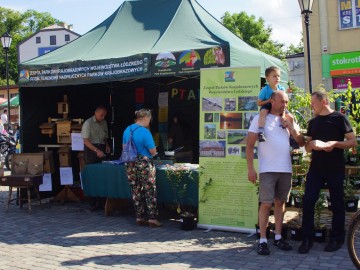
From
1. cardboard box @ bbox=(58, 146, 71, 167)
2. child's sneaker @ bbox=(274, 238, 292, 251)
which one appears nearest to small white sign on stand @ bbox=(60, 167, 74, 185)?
cardboard box @ bbox=(58, 146, 71, 167)

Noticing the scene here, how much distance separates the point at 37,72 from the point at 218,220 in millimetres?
4207

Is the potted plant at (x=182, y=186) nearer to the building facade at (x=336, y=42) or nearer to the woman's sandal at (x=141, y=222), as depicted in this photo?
the woman's sandal at (x=141, y=222)

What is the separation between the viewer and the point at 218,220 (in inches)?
242

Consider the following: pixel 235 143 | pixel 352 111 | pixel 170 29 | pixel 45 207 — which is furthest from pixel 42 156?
pixel 352 111

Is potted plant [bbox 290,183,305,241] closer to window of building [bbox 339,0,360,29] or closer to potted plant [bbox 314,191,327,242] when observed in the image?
potted plant [bbox 314,191,327,242]

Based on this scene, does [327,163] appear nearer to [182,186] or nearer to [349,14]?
[182,186]

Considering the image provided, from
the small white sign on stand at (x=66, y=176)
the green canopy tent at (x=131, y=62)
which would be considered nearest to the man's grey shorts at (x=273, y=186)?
the green canopy tent at (x=131, y=62)

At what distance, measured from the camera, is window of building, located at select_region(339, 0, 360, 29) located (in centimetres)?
1781

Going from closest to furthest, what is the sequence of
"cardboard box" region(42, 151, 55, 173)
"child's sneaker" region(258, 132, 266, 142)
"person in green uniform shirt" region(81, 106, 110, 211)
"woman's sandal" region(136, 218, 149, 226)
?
1. "child's sneaker" region(258, 132, 266, 142)
2. "woman's sandal" region(136, 218, 149, 226)
3. "person in green uniform shirt" region(81, 106, 110, 211)
4. "cardboard box" region(42, 151, 55, 173)

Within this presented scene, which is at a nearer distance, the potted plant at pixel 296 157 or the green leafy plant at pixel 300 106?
the potted plant at pixel 296 157

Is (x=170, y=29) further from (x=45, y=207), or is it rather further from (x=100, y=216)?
(x=45, y=207)

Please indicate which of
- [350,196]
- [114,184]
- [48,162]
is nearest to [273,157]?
[350,196]

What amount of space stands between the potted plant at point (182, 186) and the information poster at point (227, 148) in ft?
0.60

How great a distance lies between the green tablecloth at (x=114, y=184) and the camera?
6.57m
